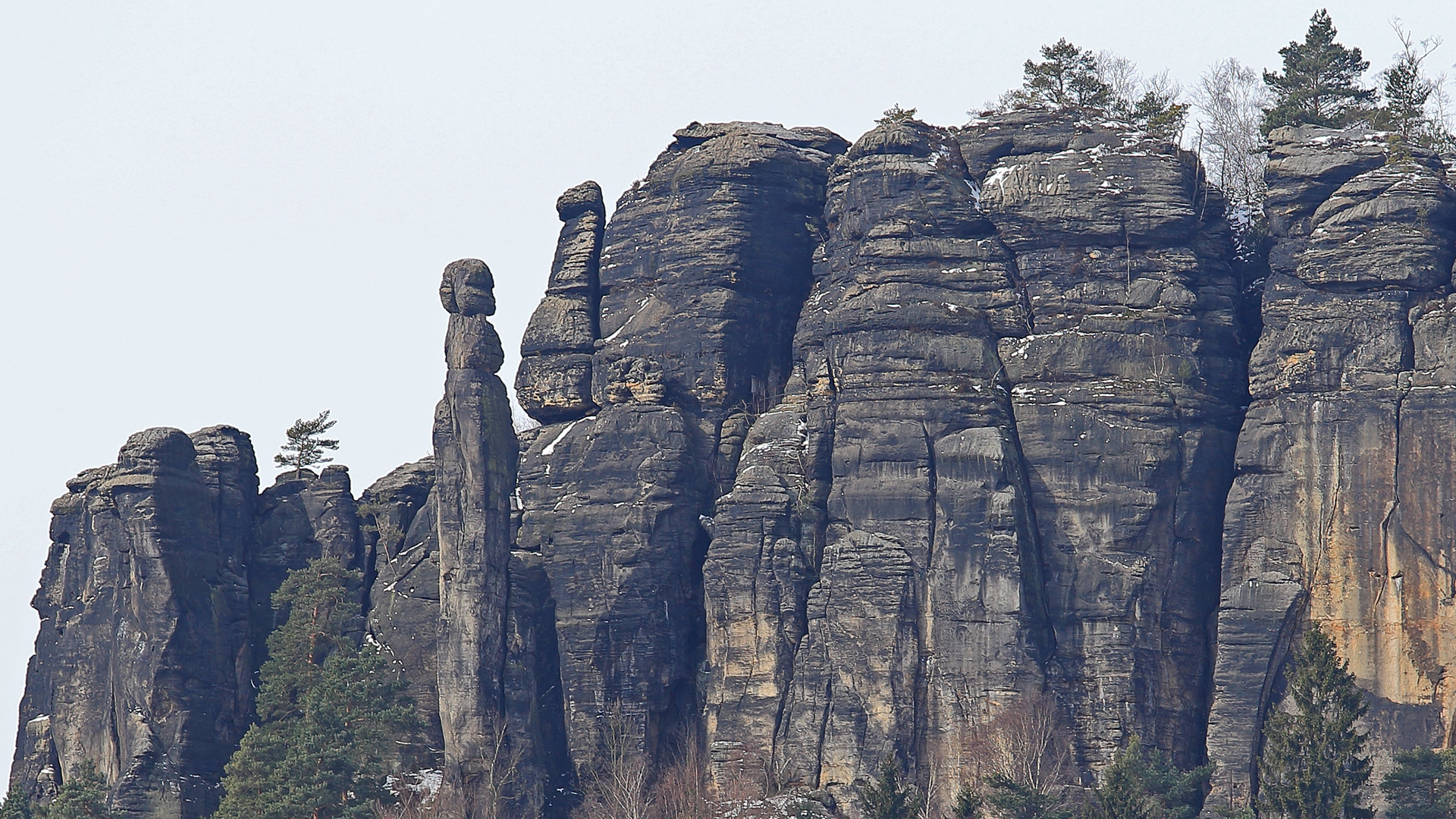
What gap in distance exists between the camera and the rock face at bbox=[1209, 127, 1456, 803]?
7162cm

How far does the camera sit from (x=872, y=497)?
3014 inches

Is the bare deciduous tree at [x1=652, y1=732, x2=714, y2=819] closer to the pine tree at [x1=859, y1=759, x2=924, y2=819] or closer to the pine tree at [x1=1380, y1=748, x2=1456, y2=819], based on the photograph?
the pine tree at [x1=859, y1=759, x2=924, y2=819]

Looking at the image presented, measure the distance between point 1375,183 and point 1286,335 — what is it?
5404mm

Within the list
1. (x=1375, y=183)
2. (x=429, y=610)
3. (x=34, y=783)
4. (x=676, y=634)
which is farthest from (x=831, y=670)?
(x=34, y=783)

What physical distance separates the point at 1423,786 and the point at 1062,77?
Answer: 32.1 metres

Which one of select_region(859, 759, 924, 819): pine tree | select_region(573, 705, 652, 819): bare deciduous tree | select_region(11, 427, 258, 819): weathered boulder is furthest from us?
select_region(11, 427, 258, 819): weathered boulder

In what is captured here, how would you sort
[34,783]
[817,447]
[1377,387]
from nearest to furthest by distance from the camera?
[1377,387], [817,447], [34,783]

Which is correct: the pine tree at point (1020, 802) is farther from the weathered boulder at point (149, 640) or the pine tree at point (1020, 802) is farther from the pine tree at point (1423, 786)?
the weathered boulder at point (149, 640)

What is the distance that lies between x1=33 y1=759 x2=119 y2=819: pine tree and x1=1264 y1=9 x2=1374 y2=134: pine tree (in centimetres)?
4458

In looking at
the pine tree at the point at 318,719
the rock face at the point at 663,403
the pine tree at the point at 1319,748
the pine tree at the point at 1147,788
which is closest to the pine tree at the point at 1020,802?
the pine tree at the point at 1147,788

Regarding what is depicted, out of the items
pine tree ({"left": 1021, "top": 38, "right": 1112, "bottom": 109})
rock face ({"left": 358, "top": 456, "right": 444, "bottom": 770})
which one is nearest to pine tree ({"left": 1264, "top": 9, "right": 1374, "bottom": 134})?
pine tree ({"left": 1021, "top": 38, "right": 1112, "bottom": 109})

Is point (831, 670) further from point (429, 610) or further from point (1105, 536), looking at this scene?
point (429, 610)

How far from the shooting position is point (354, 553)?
8712cm

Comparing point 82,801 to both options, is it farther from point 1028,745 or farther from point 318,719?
point 1028,745
